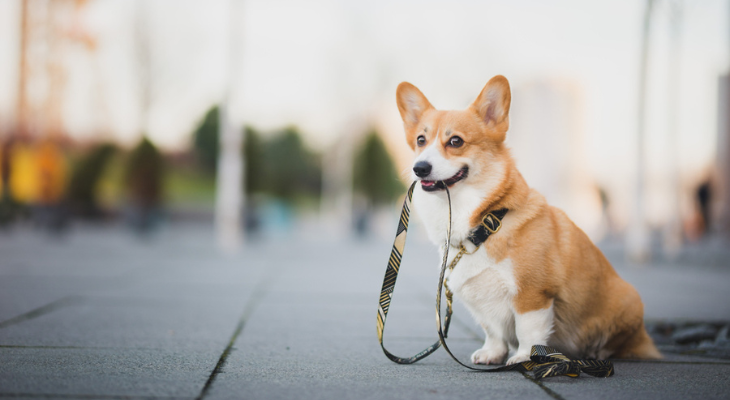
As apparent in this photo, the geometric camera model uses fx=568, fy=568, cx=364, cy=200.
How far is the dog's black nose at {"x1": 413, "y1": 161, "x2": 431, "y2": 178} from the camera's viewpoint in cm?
285

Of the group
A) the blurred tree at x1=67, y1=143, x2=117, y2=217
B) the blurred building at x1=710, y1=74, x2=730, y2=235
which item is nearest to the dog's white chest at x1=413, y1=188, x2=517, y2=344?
the blurred tree at x1=67, y1=143, x2=117, y2=217

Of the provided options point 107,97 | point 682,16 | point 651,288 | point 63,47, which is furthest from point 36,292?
point 107,97

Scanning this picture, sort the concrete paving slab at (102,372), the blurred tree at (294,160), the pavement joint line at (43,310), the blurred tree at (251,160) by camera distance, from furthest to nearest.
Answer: the blurred tree at (294,160) → the blurred tree at (251,160) → the pavement joint line at (43,310) → the concrete paving slab at (102,372)

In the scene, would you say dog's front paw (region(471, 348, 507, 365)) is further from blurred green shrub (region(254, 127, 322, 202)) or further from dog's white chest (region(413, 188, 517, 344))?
blurred green shrub (region(254, 127, 322, 202))

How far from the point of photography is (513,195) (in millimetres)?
3039

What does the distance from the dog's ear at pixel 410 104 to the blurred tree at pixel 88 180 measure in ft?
60.6

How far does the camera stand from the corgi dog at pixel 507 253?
2906mm

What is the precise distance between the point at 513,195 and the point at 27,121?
18772 mm

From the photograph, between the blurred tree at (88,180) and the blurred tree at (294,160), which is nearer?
the blurred tree at (88,180)

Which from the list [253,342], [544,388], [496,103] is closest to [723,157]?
[496,103]

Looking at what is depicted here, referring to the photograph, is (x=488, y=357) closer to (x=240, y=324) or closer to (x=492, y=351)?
(x=492, y=351)

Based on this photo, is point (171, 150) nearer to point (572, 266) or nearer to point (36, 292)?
point (36, 292)

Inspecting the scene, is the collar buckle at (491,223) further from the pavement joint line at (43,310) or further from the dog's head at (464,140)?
the pavement joint line at (43,310)

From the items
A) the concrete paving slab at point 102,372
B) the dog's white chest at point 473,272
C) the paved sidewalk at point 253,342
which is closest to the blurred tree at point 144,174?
the paved sidewalk at point 253,342
